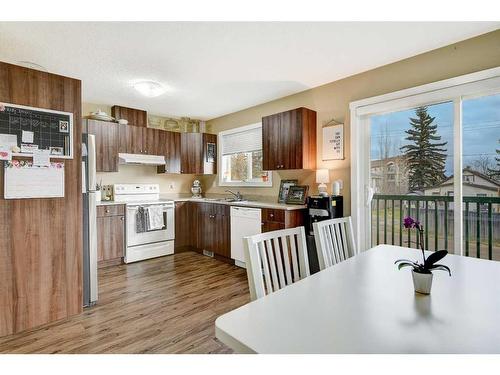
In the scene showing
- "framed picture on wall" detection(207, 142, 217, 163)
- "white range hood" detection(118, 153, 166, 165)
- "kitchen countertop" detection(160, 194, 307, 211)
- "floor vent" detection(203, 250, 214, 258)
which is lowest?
"floor vent" detection(203, 250, 214, 258)

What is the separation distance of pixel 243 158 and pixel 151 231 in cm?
197

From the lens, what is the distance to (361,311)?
98cm

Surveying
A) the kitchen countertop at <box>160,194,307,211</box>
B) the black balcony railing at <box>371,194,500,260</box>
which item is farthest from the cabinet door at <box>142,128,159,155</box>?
the black balcony railing at <box>371,194,500,260</box>

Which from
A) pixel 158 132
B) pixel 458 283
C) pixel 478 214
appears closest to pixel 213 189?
→ pixel 158 132

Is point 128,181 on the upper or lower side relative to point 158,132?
lower

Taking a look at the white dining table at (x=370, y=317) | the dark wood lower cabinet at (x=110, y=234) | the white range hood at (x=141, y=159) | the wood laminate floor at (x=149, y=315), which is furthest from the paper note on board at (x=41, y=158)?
the white dining table at (x=370, y=317)

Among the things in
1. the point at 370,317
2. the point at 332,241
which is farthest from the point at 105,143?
the point at 370,317

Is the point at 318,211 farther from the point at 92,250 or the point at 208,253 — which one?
the point at 92,250

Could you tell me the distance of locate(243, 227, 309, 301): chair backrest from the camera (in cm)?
125

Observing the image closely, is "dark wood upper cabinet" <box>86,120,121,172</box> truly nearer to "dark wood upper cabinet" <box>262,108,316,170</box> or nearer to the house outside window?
the house outside window

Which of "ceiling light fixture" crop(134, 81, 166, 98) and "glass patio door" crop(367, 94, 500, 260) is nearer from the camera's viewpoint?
"glass patio door" crop(367, 94, 500, 260)

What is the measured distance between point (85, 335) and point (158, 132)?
3.36m

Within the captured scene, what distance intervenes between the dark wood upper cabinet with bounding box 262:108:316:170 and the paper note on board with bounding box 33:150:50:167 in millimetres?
2570
